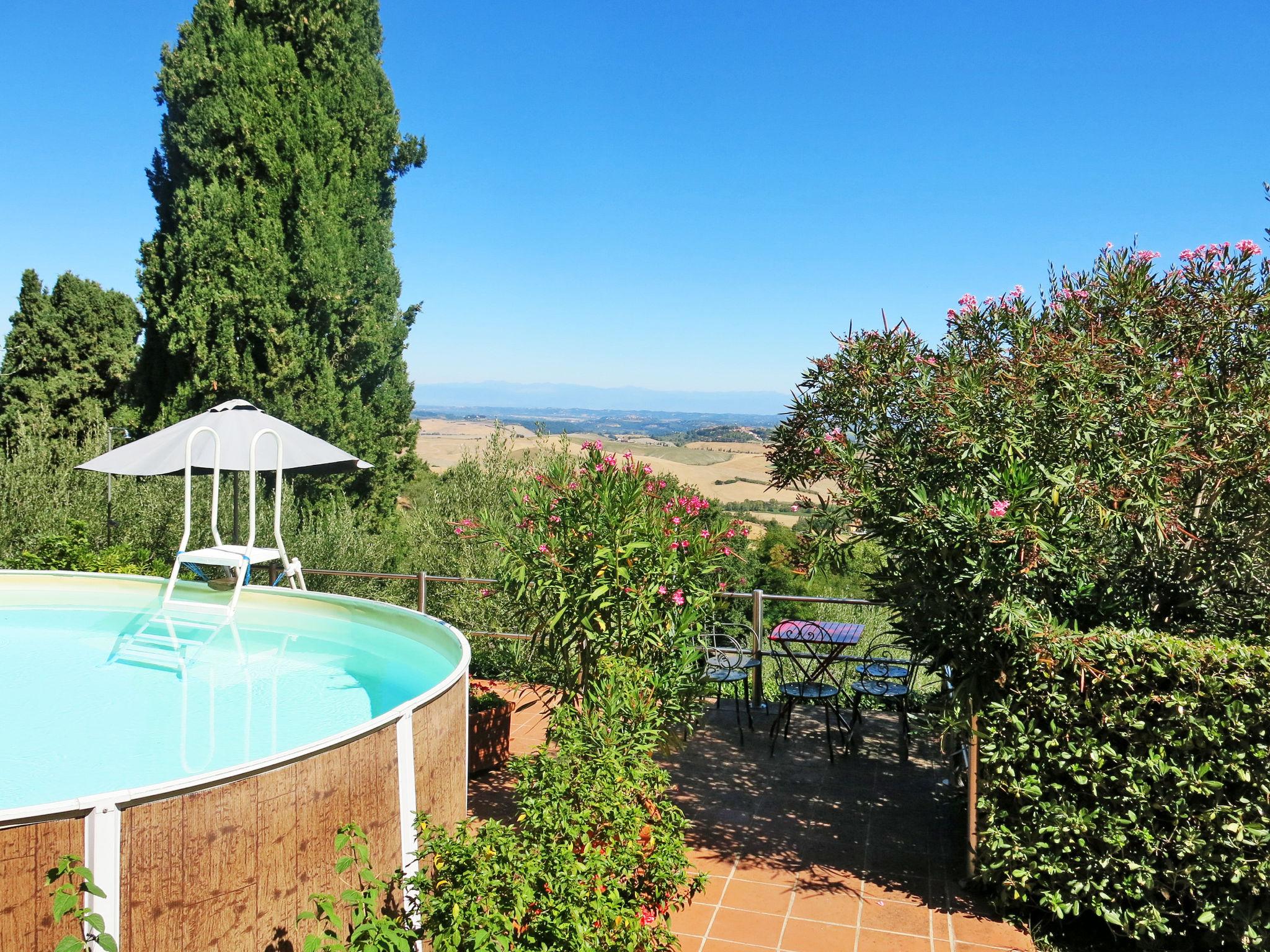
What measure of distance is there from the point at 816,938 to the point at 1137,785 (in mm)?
1497

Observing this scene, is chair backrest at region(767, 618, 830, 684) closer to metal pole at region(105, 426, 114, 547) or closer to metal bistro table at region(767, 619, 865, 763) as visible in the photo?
metal bistro table at region(767, 619, 865, 763)

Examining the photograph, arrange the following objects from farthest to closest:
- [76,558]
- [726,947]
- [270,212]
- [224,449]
Result: 1. [270,212]
2. [76,558]
3. [224,449]
4. [726,947]

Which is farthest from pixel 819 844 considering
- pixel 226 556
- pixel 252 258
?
pixel 252 258

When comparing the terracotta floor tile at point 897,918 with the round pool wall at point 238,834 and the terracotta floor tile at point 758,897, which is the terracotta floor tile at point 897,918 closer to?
the terracotta floor tile at point 758,897

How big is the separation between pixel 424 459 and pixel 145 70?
9.54 metres

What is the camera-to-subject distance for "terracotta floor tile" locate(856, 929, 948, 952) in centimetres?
360

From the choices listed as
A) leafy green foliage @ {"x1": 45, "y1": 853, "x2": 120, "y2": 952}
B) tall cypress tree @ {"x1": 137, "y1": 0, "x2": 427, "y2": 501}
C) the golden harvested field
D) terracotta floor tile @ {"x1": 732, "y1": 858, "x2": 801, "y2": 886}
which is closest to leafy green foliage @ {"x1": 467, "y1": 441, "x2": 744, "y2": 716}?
the golden harvested field

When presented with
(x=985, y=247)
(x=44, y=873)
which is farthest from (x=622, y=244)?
(x=44, y=873)

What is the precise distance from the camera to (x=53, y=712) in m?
5.41

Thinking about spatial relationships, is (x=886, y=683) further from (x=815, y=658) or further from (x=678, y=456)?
(x=678, y=456)

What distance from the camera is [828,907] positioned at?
397cm

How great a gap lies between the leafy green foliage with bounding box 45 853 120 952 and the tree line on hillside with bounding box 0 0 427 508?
13.9 metres

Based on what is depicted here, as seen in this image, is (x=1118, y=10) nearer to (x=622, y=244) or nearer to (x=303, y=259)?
(x=303, y=259)

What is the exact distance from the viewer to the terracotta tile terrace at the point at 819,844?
374 cm
